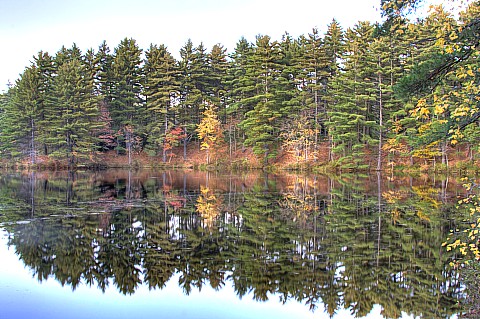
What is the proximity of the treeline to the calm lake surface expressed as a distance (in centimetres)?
2332

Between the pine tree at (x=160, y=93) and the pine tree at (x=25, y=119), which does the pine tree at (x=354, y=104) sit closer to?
the pine tree at (x=160, y=93)

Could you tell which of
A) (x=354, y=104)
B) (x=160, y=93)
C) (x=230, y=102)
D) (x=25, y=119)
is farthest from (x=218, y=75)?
(x=25, y=119)

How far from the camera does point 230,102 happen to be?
47.9m

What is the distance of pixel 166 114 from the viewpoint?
48.2 metres

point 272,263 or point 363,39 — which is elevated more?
point 363,39

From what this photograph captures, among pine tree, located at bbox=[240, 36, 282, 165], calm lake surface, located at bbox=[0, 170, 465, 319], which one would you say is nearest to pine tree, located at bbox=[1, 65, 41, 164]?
pine tree, located at bbox=[240, 36, 282, 165]

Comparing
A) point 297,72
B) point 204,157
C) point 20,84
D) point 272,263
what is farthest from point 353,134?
point 20,84

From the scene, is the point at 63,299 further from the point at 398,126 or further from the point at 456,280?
the point at 398,126

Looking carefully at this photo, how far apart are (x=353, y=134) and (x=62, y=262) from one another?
103 feet

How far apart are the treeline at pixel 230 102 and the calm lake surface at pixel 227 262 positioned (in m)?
23.3

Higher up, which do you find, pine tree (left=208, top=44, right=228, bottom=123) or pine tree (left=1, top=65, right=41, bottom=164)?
pine tree (left=208, top=44, right=228, bottom=123)

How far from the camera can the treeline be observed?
3791 cm

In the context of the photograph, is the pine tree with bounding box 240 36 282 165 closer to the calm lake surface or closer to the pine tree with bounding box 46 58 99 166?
the pine tree with bounding box 46 58 99 166

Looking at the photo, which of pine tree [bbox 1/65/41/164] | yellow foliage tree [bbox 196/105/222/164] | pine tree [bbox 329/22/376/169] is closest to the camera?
pine tree [bbox 329/22/376/169]
